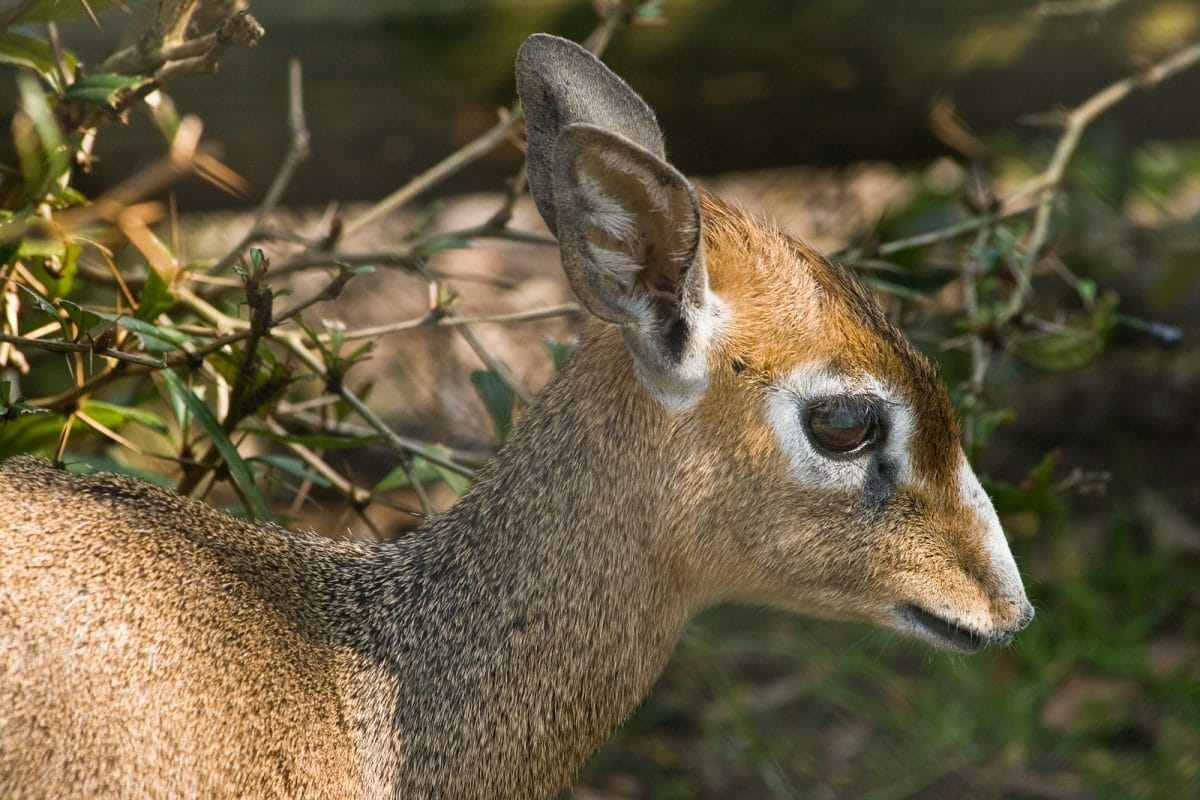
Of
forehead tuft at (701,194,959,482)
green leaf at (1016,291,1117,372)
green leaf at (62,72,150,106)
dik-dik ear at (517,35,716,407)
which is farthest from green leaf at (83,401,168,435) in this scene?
green leaf at (1016,291,1117,372)

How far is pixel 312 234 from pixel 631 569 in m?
2.88

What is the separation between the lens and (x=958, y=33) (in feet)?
14.4

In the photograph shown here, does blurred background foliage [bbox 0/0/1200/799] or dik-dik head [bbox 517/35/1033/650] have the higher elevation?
dik-dik head [bbox 517/35/1033/650]

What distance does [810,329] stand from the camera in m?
2.47

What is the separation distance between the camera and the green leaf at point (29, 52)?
2.56 meters

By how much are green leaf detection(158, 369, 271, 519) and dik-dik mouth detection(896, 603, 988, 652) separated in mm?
1179

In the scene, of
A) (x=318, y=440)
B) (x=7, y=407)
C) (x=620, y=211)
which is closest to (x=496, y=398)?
(x=318, y=440)

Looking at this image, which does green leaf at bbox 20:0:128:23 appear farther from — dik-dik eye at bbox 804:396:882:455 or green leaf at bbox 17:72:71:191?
dik-dik eye at bbox 804:396:882:455

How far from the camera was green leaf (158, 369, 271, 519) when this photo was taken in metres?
2.59

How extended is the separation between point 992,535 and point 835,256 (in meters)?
1.06

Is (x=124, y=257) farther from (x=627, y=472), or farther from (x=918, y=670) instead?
(x=918, y=670)

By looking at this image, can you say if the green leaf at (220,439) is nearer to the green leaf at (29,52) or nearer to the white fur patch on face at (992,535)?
the green leaf at (29,52)

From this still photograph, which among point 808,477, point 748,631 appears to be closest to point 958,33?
point 748,631

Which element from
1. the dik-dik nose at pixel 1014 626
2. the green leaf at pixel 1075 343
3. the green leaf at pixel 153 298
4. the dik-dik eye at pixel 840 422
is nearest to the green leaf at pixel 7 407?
the green leaf at pixel 153 298
